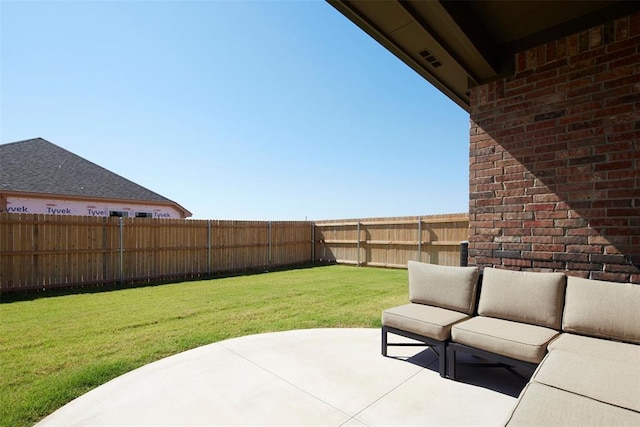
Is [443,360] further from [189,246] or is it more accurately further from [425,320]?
[189,246]

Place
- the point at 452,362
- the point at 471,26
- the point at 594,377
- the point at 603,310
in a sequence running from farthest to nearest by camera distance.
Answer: the point at 471,26, the point at 452,362, the point at 603,310, the point at 594,377

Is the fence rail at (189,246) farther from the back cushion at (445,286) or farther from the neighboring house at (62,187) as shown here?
the back cushion at (445,286)

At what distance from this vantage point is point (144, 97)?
830 cm

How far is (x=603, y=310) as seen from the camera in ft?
7.88

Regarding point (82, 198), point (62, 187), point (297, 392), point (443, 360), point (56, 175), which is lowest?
point (297, 392)

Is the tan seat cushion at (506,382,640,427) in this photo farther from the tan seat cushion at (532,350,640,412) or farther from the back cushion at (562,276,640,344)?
the back cushion at (562,276,640,344)

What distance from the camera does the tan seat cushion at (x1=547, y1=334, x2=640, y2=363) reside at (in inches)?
81.7

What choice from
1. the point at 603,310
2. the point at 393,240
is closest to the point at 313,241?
the point at 393,240

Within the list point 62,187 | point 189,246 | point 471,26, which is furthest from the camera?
point 62,187

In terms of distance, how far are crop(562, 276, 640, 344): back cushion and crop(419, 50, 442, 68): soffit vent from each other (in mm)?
2594

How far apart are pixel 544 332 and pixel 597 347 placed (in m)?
0.35

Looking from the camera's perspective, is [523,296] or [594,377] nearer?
[594,377]

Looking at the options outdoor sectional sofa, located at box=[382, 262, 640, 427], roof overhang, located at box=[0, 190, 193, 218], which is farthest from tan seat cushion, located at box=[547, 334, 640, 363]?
roof overhang, located at box=[0, 190, 193, 218]

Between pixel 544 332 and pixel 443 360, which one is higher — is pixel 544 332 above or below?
above
